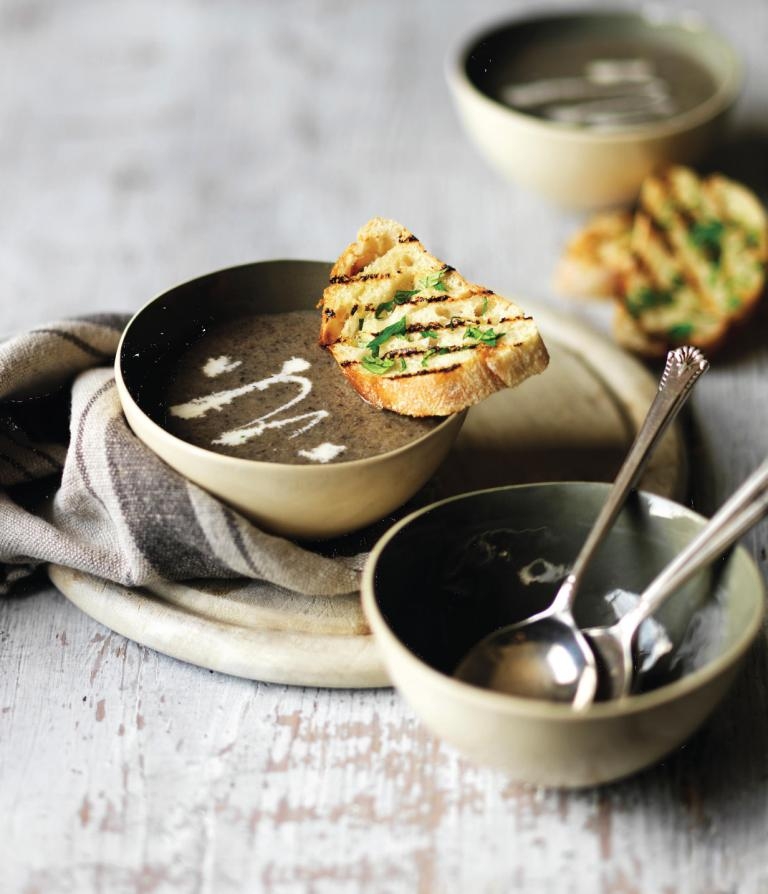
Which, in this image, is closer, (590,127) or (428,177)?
(590,127)

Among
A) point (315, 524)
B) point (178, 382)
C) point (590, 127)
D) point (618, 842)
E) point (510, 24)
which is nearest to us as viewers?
point (618, 842)

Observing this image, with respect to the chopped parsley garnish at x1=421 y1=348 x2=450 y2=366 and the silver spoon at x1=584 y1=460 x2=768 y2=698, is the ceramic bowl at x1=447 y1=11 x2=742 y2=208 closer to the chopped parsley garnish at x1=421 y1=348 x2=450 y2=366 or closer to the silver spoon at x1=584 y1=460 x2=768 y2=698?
the chopped parsley garnish at x1=421 y1=348 x2=450 y2=366

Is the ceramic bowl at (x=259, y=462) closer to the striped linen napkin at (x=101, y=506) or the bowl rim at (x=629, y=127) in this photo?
the striped linen napkin at (x=101, y=506)

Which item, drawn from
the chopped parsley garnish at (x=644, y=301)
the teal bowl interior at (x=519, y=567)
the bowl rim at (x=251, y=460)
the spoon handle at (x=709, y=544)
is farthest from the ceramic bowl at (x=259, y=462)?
the chopped parsley garnish at (x=644, y=301)

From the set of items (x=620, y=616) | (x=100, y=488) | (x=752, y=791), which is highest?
(x=100, y=488)

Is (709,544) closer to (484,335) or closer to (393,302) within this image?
(484,335)

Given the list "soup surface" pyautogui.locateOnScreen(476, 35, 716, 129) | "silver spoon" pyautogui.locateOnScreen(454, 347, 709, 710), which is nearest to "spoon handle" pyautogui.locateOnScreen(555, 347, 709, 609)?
"silver spoon" pyautogui.locateOnScreen(454, 347, 709, 710)

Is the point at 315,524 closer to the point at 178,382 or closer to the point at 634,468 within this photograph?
the point at 178,382

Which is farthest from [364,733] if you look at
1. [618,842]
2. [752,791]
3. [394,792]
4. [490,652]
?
[752,791]
